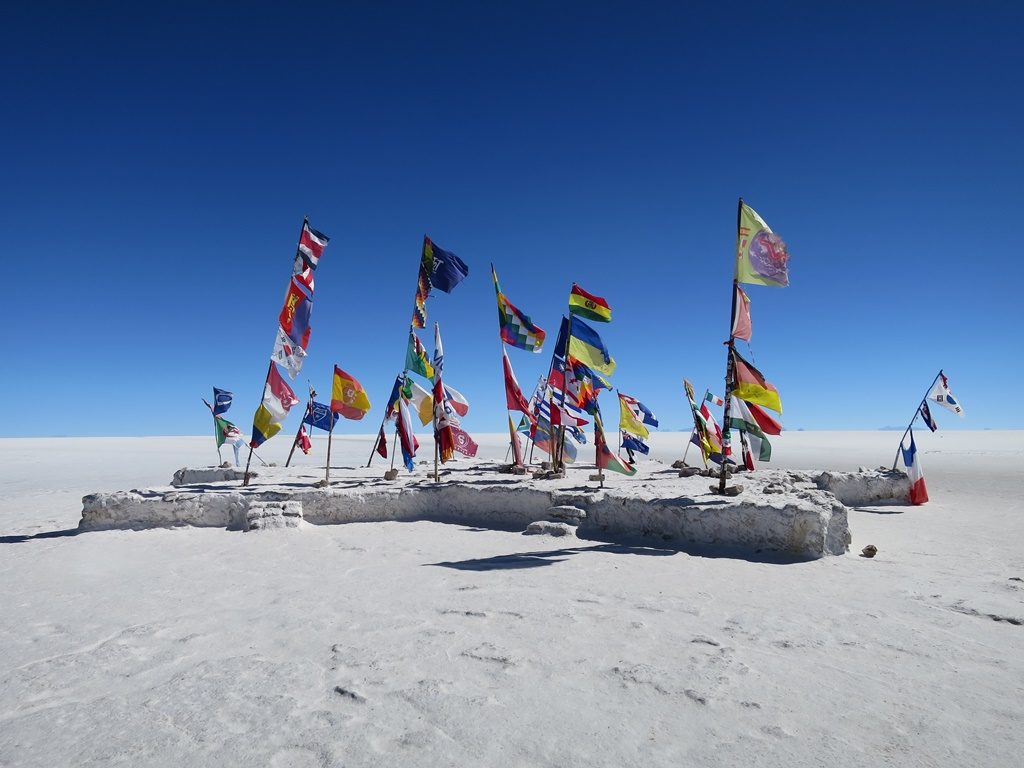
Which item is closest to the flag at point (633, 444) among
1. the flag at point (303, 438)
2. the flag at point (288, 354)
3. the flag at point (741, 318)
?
the flag at point (741, 318)

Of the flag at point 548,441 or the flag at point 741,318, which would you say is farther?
the flag at point 548,441

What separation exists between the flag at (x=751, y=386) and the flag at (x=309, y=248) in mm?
8843

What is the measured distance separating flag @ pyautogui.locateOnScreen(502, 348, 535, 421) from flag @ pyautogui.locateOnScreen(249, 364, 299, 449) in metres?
4.94

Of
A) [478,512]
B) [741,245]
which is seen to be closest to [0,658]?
[478,512]

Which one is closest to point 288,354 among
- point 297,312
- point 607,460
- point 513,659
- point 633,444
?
point 297,312

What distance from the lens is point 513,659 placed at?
409 centimetres

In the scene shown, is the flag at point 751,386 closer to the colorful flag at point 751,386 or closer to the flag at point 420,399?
the colorful flag at point 751,386

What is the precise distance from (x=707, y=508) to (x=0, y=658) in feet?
26.7

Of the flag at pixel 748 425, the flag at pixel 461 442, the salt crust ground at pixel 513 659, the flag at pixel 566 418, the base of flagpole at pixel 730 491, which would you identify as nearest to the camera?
the salt crust ground at pixel 513 659

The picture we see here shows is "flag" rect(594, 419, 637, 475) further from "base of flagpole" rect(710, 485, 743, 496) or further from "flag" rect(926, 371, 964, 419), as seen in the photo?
"flag" rect(926, 371, 964, 419)

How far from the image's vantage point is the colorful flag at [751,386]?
891 cm

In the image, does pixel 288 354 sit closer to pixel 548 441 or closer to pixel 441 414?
pixel 441 414

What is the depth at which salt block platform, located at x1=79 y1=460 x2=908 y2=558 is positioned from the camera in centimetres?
755

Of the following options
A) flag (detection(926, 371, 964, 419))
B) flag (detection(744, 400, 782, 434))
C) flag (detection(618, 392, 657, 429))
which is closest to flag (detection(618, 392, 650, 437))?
flag (detection(618, 392, 657, 429))
